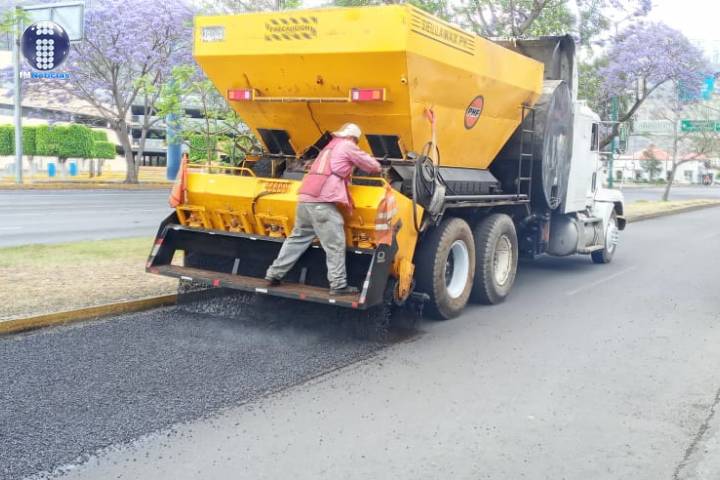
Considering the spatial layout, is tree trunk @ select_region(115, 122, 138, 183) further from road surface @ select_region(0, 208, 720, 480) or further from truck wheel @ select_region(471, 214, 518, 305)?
Answer: road surface @ select_region(0, 208, 720, 480)

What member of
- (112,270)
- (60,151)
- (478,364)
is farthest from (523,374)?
(60,151)

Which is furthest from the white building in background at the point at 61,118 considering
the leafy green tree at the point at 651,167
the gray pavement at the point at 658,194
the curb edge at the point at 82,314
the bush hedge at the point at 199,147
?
the leafy green tree at the point at 651,167

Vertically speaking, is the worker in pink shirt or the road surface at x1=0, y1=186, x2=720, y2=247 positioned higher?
the worker in pink shirt

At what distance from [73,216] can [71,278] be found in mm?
9563

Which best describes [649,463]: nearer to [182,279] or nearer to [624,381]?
[624,381]

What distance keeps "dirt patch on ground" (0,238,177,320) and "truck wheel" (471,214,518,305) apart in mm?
3409

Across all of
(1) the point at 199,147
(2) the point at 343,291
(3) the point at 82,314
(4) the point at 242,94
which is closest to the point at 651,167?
(1) the point at 199,147

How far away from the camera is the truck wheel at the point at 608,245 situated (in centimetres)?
1272

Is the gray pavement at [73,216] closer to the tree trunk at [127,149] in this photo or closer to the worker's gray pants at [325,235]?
the tree trunk at [127,149]

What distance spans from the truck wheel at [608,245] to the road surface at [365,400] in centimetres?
453

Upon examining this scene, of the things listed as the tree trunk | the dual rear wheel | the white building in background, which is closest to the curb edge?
the dual rear wheel

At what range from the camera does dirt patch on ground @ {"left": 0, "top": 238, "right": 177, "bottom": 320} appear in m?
7.25

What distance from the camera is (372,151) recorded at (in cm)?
767

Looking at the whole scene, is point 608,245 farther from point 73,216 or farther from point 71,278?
point 73,216
